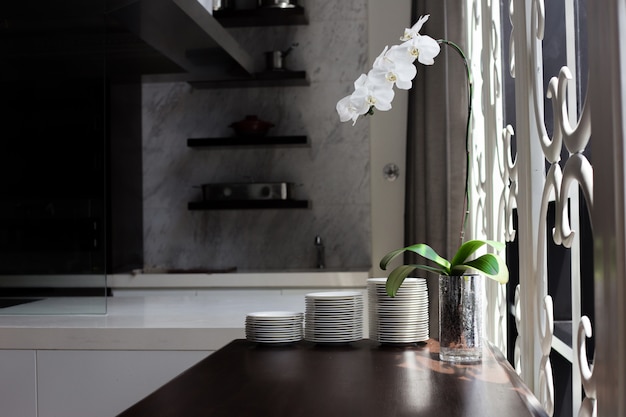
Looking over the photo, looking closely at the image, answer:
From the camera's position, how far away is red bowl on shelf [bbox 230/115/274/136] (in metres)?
4.66

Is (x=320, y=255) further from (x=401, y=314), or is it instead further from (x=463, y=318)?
(x=463, y=318)

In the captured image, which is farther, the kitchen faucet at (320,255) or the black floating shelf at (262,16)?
the kitchen faucet at (320,255)

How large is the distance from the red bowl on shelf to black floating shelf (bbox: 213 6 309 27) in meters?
0.59

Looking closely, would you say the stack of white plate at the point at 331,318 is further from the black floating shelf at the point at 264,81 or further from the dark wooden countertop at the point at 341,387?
the black floating shelf at the point at 264,81

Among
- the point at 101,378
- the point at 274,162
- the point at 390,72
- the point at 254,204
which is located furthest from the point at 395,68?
the point at 274,162

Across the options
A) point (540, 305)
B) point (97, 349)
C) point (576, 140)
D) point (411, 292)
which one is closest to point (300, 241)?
point (97, 349)

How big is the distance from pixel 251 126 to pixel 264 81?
31 centimetres

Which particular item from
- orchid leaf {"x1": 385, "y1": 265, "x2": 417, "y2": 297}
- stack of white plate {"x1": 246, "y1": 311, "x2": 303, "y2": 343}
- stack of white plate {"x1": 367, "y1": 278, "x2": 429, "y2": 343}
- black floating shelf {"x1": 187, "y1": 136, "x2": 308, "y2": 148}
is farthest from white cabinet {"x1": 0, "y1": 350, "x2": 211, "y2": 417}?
black floating shelf {"x1": 187, "y1": 136, "x2": 308, "y2": 148}

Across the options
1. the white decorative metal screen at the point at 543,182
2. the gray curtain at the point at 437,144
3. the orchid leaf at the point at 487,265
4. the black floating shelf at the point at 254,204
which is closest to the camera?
the white decorative metal screen at the point at 543,182

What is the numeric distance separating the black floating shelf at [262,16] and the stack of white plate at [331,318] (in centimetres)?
310

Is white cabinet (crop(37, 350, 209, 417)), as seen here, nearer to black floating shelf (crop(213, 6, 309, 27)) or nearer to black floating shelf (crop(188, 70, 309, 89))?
black floating shelf (crop(188, 70, 309, 89))

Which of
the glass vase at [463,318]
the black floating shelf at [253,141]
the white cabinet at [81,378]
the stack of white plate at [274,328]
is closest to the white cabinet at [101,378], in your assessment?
the white cabinet at [81,378]

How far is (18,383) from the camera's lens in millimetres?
2414

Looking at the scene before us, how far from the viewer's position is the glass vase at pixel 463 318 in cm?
150
